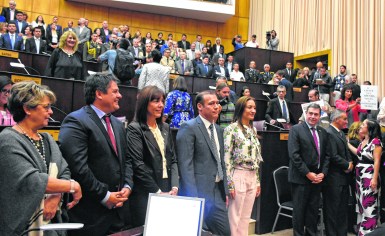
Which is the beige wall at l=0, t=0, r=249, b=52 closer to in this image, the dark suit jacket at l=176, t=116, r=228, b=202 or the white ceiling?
the white ceiling

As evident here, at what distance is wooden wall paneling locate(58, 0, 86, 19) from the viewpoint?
41.5 feet

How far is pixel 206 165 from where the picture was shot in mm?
2732

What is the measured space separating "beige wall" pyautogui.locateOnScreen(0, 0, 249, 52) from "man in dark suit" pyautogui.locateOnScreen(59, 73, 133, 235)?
11.2m

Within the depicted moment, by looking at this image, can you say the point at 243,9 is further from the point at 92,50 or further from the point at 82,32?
the point at 92,50

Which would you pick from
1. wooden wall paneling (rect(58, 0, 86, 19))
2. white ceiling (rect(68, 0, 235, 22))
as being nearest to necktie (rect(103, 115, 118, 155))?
white ceiling (rect(68, 0, 235, 22))

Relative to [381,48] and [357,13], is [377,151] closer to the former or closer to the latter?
[381,48]

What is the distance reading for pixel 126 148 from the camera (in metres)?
2.29

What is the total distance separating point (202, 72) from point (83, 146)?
7.81 m

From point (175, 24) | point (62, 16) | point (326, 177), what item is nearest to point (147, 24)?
point (175, 24)

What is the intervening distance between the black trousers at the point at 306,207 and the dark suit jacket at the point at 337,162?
23 cm

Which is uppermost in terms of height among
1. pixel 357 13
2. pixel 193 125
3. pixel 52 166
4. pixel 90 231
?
pixel 357 13

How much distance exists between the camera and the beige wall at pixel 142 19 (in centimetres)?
1245

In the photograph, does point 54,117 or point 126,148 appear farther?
point 54,117

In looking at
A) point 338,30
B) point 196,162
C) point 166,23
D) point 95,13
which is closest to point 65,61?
point 196,162
